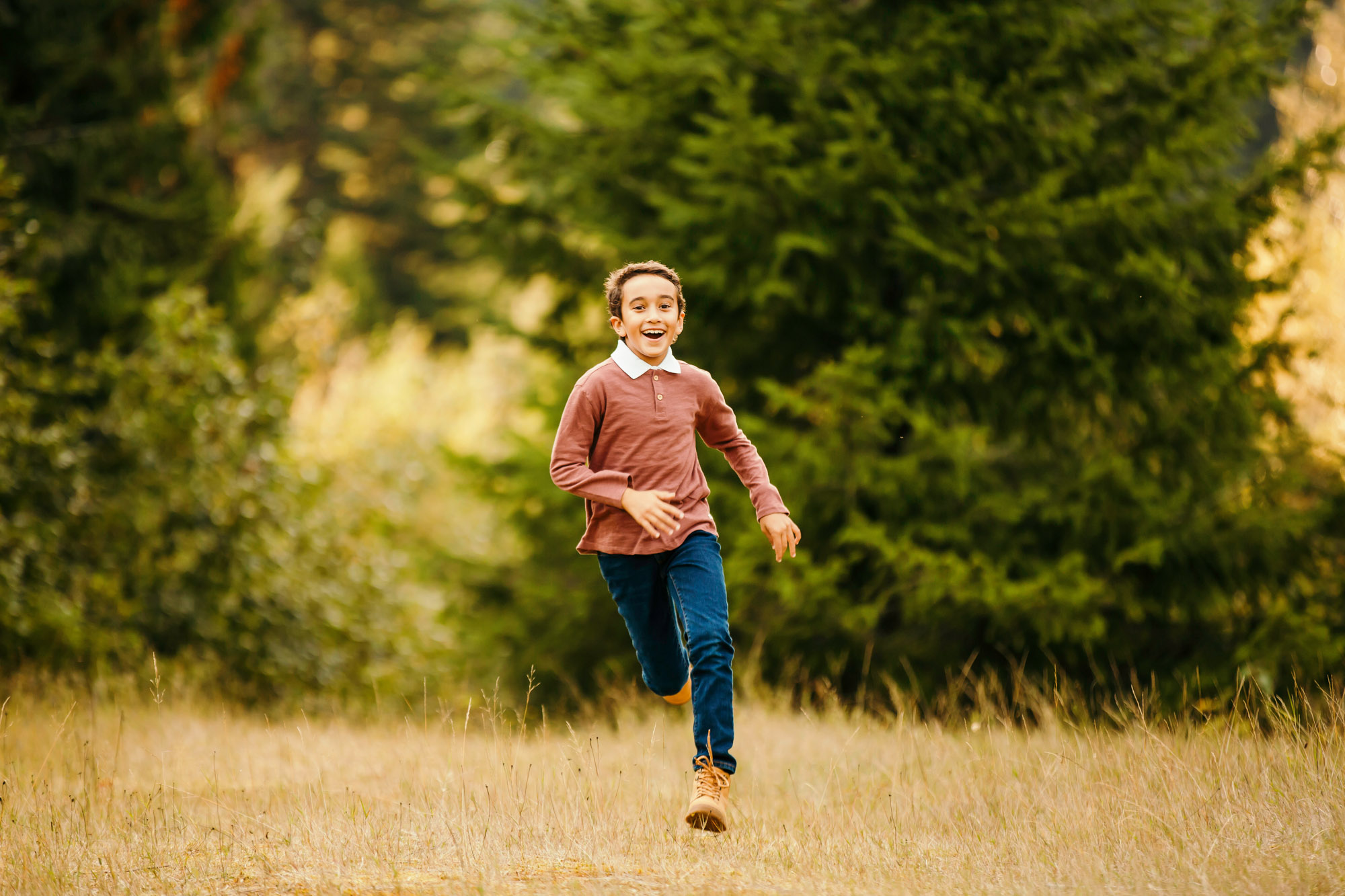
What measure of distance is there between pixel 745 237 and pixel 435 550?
13.2ft

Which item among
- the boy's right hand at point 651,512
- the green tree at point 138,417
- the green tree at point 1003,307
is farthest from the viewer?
the green tree at point 138,417

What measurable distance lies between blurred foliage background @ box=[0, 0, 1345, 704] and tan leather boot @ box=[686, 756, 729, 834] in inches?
133

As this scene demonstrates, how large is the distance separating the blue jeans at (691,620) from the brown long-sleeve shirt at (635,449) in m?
0.10

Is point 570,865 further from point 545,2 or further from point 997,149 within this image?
point 545,2

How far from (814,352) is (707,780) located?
5495mm

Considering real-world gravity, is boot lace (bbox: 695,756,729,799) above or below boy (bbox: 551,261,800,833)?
below

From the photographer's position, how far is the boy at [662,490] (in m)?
3.77

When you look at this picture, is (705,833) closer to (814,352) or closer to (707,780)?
(707,780)

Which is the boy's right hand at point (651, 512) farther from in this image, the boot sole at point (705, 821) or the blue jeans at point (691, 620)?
the boot sole at point (705, 821)

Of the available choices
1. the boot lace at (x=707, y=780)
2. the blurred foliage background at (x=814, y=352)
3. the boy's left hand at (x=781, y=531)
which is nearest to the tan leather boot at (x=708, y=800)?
the boot lace at (x=707, y=780)

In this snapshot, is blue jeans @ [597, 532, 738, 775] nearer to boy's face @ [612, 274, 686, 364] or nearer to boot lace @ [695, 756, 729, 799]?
boot lace @ [695, 756, 729, 799]

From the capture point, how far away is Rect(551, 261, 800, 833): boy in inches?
148

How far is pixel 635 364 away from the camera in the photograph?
4.00m

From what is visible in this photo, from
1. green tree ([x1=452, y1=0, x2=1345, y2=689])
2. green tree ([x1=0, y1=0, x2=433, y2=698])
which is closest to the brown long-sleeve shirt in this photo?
green tree ([x1=452, y1=0, x2=1345, y2=689])
